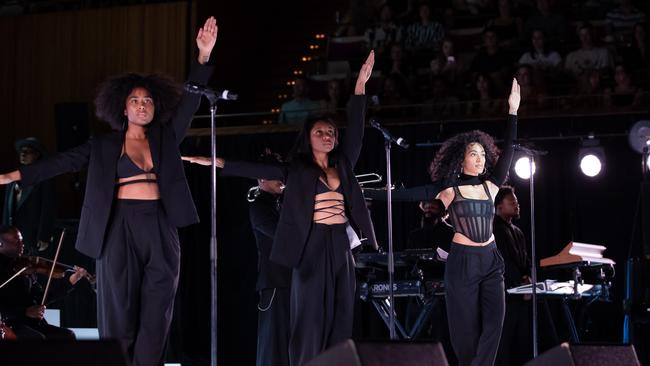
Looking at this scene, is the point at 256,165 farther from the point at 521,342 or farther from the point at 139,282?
the point at 521,342

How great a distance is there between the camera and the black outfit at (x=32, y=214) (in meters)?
9.00

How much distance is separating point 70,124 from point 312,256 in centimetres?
591

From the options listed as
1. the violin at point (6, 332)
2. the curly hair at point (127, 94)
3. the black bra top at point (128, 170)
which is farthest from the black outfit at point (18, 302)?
the black bra top at point (128, 170)

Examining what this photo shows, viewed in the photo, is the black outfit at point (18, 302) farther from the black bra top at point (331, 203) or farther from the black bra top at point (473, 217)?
the black bra top at point (473, 217)

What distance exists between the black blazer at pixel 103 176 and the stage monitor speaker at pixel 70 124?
18.5 feet

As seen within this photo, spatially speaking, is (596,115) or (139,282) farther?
(596,115)

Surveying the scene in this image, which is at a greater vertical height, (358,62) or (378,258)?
(358,62)

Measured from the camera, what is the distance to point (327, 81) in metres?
10.6

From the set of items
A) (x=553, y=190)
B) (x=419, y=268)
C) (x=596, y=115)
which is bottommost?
(x=419, y=268)

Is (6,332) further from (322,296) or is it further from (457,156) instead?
(457,156)

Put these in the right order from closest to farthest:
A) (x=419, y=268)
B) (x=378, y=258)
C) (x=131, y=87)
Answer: (x=131, y=87)
(x=378, y=258)
(x=419, y=268)

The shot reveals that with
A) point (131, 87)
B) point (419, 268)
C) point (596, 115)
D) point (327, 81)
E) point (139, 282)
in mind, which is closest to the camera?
point (139, 282)

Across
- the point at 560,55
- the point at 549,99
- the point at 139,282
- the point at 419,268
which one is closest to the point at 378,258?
the point at 419,268

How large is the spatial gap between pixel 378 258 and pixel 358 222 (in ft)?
6.91
